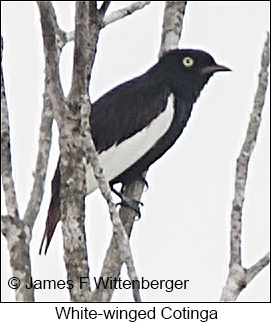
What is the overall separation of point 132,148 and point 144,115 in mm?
206

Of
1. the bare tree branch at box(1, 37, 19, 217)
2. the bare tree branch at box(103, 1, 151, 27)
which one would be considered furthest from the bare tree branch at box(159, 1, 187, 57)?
the bare tree branch at box(1, 37, 19, 217)

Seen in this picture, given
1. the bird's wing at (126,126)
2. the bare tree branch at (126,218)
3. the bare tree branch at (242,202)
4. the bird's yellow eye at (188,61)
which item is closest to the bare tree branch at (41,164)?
the bare tree branch at (126,218)

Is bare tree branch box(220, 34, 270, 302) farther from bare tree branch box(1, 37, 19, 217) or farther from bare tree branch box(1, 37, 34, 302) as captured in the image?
bare tree branch box(1, 37, 19, 217)

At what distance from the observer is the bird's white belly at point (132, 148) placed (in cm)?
523

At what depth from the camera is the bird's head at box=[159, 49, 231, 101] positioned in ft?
19.6

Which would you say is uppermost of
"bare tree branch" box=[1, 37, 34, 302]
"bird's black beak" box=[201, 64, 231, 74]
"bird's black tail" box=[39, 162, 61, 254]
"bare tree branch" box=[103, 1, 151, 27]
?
"bare tree branch" box=[103, 1, 151, 27]

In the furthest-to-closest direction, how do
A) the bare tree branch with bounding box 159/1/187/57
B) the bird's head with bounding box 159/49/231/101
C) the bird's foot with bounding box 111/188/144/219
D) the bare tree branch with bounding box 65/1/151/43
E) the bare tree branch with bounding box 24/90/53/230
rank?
A: the bird's head with bounding box 159/49/231/101 → the bare tree branch with bounding box 159/1/187/57 → the bird's foot with bounding box 111/188/144/219 → the bare tree branch with bounding box 65/1/151/43 → the bare tree branch with bounding box 24/90/53/230

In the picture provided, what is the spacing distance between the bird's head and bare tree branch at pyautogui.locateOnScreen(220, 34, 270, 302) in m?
2.07

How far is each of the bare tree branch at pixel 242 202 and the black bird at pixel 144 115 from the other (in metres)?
1.30

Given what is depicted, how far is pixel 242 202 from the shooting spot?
3.73 meters

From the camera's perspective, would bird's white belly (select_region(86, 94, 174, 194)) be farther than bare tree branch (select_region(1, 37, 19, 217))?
Yes

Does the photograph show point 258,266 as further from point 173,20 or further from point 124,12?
point 173,20

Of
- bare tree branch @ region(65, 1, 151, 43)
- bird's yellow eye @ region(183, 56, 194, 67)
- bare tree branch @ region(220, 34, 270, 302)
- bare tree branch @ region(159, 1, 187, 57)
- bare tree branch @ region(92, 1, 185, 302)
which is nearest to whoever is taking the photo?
bare tree branch @ region(220, 34, 270, 302)

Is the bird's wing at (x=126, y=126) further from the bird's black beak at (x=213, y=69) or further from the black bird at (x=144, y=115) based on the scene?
the bird's black beak at (x=213, y=69)
